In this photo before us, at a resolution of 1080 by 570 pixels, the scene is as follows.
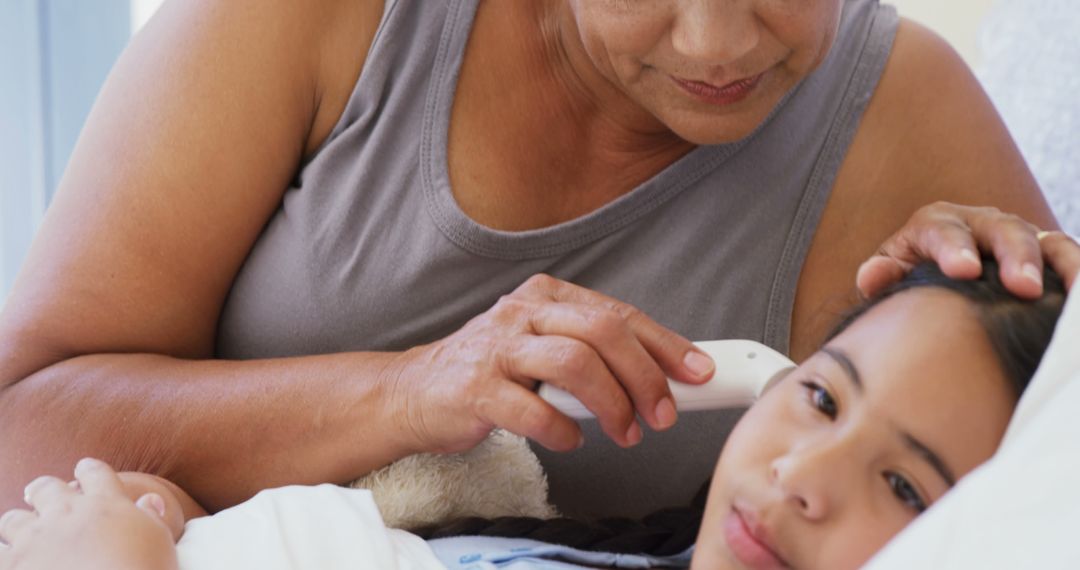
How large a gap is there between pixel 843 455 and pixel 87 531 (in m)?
0.57

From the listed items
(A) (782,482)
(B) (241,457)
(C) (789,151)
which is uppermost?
(C) (789,151)

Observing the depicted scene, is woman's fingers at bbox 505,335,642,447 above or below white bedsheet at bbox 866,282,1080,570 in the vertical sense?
below

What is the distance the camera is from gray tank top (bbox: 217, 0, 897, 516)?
139cm

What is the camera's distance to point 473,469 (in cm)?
123

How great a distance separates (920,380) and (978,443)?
61 mm

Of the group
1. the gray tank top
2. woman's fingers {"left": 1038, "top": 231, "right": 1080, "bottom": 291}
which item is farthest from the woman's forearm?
woman's fingers {"left": 1038, "top": 231, "right": 1080, "bottom": 291}

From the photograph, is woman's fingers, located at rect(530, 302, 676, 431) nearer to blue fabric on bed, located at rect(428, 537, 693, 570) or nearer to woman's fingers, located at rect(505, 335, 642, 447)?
woman's fingers, located at rect(505, 335, 642, 447)

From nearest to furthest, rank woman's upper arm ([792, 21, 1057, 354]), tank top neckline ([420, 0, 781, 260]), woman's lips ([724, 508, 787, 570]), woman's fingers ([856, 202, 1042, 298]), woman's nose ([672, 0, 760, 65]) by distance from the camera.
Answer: woman's lips ([724, 508, 787, 570]), woman's fingers ([856, 202, 1042, 298]), woman's nose ([672, 0, 760, 65]), tank top neckline ([420, 0, 781, 260]), woman's upper arm ([792, 21, 1057, 354])

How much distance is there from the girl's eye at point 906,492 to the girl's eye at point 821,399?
74mm

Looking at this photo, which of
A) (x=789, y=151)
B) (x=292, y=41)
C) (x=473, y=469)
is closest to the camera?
(x=473, y=469)

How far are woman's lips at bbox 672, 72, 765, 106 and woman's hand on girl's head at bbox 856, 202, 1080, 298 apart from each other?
200 mm

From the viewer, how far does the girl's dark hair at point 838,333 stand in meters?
0.99

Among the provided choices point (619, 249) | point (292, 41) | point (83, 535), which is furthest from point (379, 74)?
point (83, 535)

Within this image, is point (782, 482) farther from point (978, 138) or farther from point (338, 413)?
point (978, 138)
